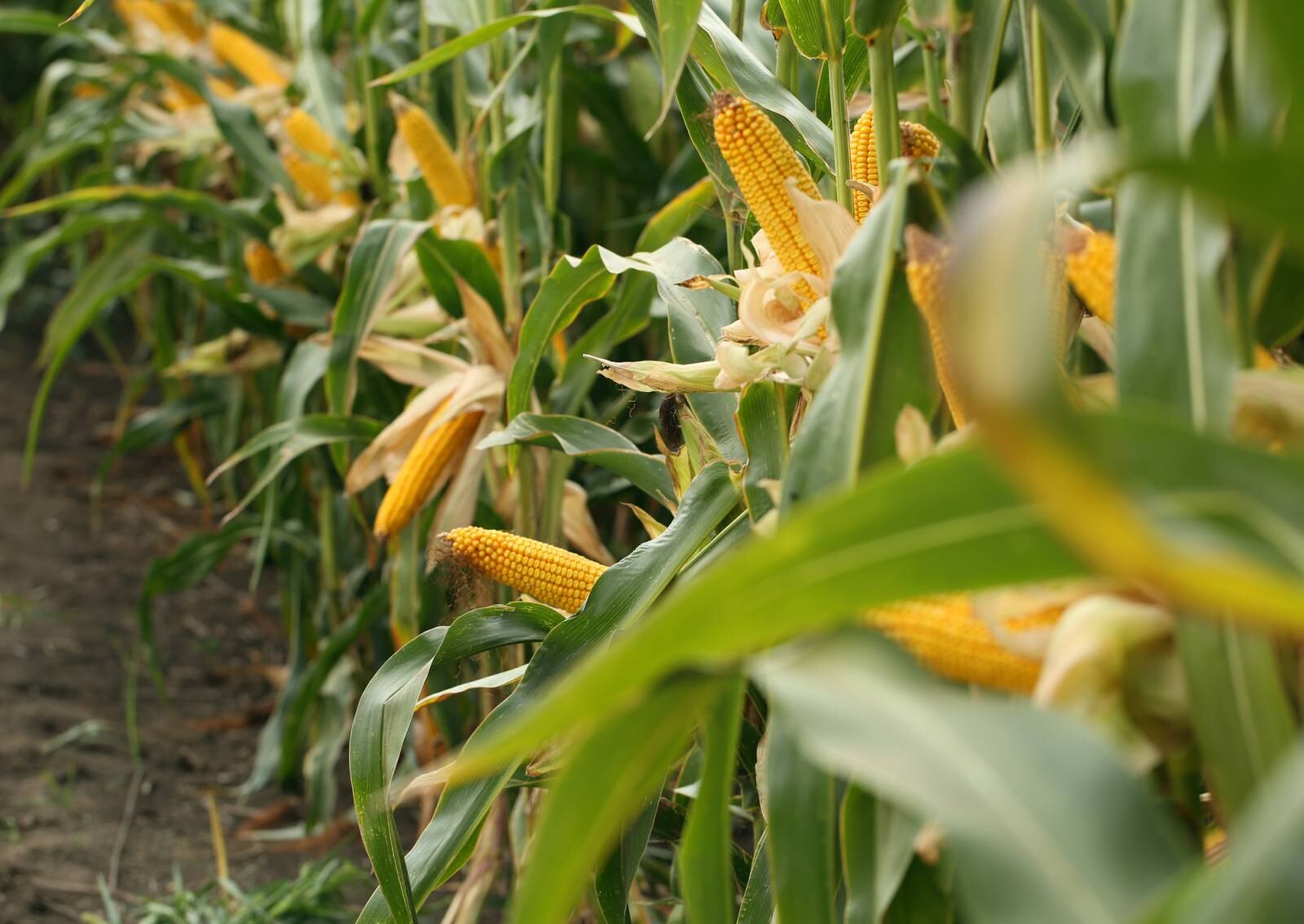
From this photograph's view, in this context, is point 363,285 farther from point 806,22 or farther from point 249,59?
point 249,59

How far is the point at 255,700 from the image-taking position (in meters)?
2.30

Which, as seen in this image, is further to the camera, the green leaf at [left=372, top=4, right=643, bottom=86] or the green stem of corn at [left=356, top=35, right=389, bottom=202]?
the green stem of corn at [left=356, top=35, right=389, bottom=202]

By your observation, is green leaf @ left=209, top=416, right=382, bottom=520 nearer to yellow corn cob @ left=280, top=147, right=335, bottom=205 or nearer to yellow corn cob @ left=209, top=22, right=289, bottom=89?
yellow corn cob @ left=280, top=147, right=335, bottom=205

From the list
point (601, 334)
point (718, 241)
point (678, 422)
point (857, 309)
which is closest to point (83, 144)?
point (718, 241)

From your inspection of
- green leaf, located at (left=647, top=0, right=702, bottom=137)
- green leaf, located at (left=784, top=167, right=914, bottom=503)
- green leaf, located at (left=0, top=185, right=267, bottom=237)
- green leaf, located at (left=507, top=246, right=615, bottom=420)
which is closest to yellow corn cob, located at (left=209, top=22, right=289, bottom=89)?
green leaf, located at (left=0, top=185, right=267, bottom=237)

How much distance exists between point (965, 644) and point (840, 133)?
36 cm

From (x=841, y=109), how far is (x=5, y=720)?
188cm

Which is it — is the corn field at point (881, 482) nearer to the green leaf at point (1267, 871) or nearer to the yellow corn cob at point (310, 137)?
the green leaf at point (1267, 871)

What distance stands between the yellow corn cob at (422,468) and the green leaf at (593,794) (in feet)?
2.46

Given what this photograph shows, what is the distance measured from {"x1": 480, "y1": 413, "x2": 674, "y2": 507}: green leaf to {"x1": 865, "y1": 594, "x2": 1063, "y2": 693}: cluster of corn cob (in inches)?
21.1

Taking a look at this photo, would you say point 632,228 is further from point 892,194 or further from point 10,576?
point 10,576

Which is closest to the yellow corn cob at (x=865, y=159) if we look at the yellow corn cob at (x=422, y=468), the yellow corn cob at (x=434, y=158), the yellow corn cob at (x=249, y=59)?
the yellow corn cob at (x=422, y=468)

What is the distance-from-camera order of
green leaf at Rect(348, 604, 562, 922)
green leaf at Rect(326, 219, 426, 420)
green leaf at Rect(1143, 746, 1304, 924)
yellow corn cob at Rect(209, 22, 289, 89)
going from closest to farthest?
green leaf at Rect(1143, 746, 1304, 924), green leaf at Rect(348, 604, 562, 922), green leaf at Rect(326, 219, 426, 420), yellow corn cob at Rect(209, 22, 289, 89)

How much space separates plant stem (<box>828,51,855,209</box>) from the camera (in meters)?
0.70
